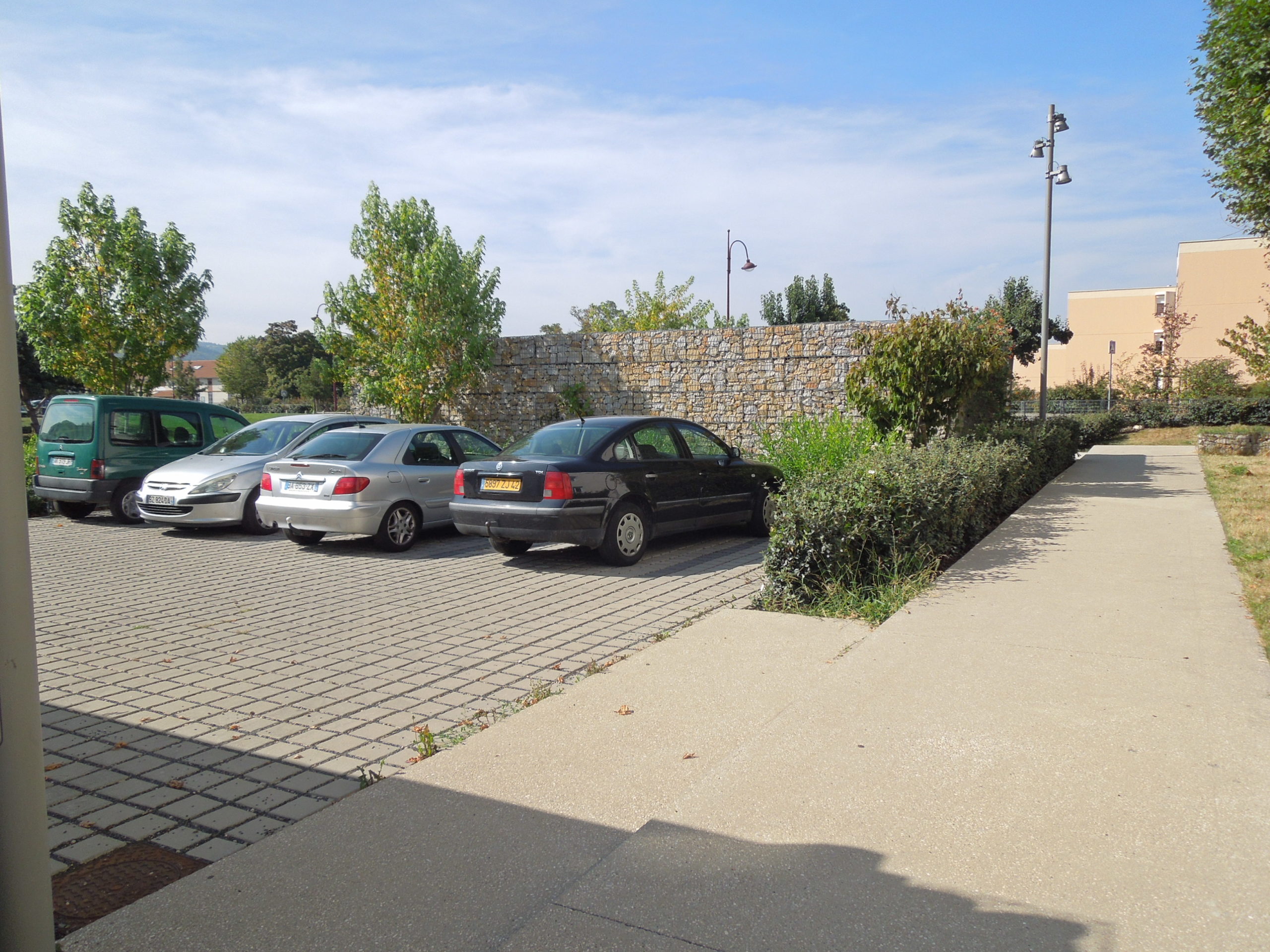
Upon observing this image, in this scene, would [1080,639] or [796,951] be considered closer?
[796,951]

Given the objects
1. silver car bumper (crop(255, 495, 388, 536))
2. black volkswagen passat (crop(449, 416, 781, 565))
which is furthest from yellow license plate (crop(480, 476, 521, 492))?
silver car bumper (crop(255, 495, 388, 536))

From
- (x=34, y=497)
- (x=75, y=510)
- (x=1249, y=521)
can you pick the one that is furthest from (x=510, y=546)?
(x=34, y=497)

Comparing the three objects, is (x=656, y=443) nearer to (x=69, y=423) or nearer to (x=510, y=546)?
(x=510, y=546)

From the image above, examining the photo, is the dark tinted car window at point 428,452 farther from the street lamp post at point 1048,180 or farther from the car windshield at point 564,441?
the street lamp post at point 1048,180

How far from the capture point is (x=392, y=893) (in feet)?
9.78

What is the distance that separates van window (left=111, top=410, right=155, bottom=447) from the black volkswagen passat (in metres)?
6.21

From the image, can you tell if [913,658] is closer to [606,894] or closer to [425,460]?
[606,894]

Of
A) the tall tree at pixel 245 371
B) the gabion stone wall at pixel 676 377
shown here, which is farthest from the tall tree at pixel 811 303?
the tall tree at pixel 245 371

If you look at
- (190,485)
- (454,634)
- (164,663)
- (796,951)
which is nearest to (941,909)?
(796,951)

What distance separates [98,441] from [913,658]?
39.1 feet

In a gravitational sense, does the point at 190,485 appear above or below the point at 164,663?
above

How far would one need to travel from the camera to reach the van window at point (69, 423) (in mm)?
12805

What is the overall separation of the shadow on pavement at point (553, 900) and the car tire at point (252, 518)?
905 centimetres

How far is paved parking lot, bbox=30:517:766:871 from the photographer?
4.00 m
